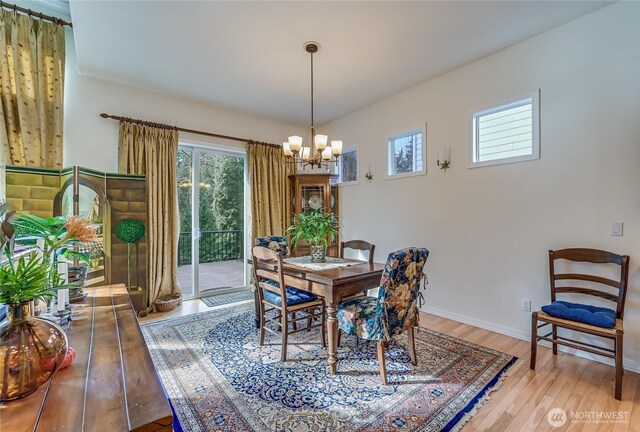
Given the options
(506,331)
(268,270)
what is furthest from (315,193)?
(506,331)

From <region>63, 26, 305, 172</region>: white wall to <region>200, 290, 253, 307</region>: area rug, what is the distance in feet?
7.03

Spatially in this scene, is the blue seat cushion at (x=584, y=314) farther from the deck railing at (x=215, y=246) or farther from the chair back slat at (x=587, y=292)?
the deck railing at (x=215, y=246)

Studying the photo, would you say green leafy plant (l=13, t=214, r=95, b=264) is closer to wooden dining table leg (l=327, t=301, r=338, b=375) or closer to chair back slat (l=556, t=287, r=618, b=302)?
wooden dining table leg (l=327, t=301, r=338, b=375)

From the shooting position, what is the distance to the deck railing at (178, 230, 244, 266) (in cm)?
430

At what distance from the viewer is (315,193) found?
4.91 m

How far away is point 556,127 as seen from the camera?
2.71 metres

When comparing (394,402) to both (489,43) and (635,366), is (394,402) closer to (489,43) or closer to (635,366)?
(635,366)

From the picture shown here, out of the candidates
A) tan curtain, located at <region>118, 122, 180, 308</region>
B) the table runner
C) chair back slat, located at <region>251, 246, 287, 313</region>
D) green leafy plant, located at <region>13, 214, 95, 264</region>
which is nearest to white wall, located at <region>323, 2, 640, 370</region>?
the table runner

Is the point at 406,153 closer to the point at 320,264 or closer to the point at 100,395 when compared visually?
the point at 320,264

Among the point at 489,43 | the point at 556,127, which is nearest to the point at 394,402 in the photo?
the point at 556,127

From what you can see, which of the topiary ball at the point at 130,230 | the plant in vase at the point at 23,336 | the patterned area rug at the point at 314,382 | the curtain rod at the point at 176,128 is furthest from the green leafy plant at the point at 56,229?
the curtain rod at the point at 176,128

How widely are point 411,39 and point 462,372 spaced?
3.00 meters

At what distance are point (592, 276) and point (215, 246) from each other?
4499 mm

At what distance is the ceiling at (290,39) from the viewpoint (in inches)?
95.2
